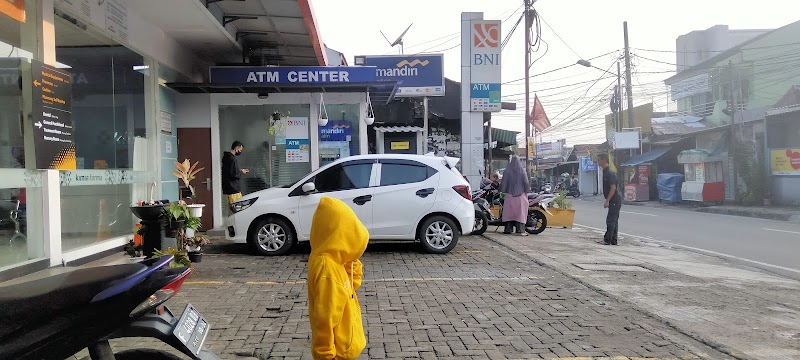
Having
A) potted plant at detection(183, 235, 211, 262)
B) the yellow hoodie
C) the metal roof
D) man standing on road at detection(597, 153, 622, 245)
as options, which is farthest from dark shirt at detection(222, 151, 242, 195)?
the metal roof

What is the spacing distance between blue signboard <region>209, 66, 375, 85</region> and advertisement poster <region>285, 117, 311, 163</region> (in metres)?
1.12

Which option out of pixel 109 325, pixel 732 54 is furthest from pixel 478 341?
pixel 732 54

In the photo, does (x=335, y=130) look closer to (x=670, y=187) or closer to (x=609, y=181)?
(x=609, y=181)

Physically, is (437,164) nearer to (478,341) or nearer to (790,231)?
(478,341)

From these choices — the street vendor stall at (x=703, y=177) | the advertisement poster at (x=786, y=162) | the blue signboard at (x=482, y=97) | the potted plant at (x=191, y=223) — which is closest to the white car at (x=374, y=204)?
the potted plant at (x=191, y=223)

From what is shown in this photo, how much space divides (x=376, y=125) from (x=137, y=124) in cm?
959

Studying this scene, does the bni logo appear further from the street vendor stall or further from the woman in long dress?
the street vendor stall

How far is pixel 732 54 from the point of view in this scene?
1375 inches

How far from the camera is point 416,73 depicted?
19.7 meters

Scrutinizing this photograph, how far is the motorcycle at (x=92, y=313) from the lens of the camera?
7.35 ft

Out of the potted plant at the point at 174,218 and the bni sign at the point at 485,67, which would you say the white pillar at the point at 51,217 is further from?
the bni sign at the point at 485,67

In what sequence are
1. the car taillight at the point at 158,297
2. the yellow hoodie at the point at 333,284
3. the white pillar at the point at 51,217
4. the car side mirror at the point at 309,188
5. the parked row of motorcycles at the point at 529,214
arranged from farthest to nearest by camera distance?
the parked row of motorcycles at the point at 529,214 → the car side mirror at the point at 309,188 → the white pillar at the point at 51,217 → the yellow hoodie at the point at 333,284 → the car taillight at the point at 158,297

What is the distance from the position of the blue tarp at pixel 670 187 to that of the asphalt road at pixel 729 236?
963 cm

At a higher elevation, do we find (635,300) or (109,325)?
(109,325)
